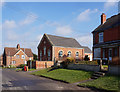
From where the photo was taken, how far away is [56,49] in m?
33.8

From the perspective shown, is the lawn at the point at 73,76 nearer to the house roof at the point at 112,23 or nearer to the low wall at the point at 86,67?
the low wall at the point at 86,67

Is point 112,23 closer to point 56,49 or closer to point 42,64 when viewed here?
point 56,49

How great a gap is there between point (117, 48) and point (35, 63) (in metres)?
18.2

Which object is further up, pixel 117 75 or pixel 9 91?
pixel 117 75

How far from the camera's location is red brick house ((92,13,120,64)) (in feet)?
68.2

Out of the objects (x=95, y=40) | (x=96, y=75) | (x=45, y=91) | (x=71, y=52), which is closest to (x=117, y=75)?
(x=96, y=75)

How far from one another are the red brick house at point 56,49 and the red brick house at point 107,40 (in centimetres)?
1112

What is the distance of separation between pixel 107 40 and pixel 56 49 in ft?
48.2

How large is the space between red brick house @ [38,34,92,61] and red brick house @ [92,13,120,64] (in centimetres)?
1112

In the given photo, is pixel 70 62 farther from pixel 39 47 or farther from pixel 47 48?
pixel 39 47

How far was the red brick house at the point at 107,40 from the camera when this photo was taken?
20781mm

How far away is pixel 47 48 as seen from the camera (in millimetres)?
35312

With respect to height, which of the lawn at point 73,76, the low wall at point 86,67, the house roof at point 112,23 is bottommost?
the lawn at point 73,76

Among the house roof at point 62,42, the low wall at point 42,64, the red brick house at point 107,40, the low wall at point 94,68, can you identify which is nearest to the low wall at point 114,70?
the low wall at point 94,68
